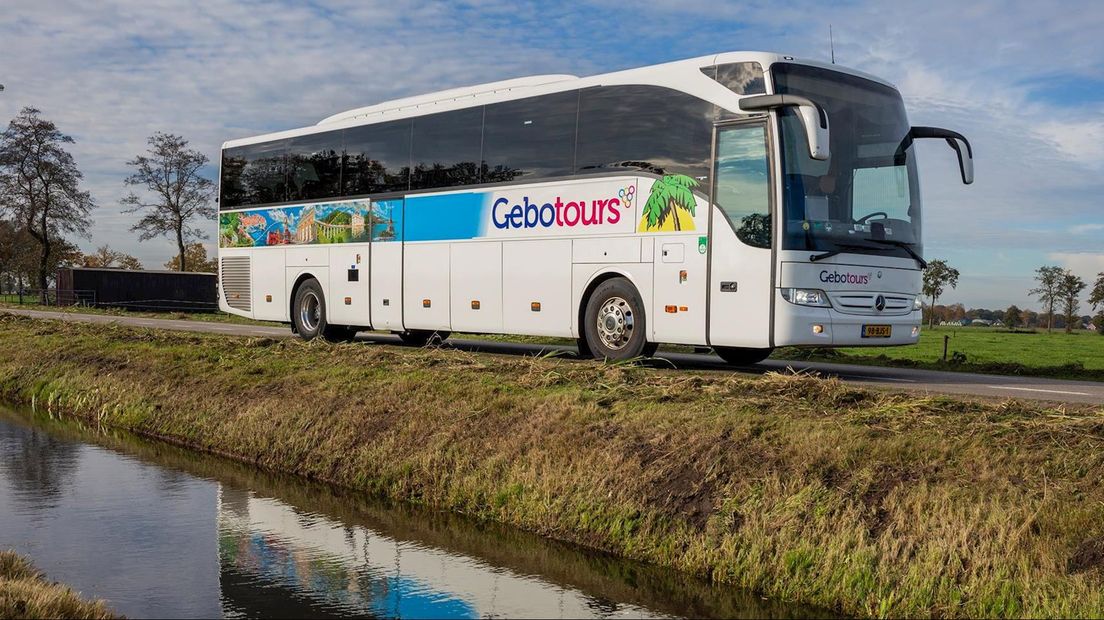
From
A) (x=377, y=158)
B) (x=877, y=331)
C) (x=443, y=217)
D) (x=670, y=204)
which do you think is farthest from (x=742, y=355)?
(x=377, y=158)

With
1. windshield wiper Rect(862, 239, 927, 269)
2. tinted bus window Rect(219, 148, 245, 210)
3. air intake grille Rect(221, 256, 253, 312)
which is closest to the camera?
windshield wiper Rect(862, 239, 927, 269)

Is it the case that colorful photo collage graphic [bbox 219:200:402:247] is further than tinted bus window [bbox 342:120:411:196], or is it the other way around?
colorful photo collage graphic [bbox 219:200:402:247]

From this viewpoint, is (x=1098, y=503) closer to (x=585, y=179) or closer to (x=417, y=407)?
(x=417, y=407)

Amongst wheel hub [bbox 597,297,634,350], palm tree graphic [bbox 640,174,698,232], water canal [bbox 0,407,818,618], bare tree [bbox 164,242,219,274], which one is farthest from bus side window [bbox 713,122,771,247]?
bare tree [bbox 164,242,219,274]

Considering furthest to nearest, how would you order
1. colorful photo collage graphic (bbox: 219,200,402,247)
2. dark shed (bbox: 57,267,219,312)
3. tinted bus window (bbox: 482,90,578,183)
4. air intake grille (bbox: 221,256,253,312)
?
1. dark shed (bbox: 57,267,219,312)
2. air intake grille (bbox: 221,256,253,312)
3. colorful photo collage graphic (bbox: 219,200,402,247)
4. tinted bus window (bbox: 482,90,578,183)

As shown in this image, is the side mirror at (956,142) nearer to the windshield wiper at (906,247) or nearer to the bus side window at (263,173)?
the windshield wiper at (906,247)

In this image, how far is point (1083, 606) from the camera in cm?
603

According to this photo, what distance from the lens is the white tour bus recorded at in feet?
41.3

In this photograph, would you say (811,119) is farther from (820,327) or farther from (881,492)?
(881,492)

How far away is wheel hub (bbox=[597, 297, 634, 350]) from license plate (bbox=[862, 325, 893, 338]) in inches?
117

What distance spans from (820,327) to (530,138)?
5423 mm

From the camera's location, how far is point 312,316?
20.7 metres

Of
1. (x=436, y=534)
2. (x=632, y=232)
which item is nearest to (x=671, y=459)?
(x=436, y=534)

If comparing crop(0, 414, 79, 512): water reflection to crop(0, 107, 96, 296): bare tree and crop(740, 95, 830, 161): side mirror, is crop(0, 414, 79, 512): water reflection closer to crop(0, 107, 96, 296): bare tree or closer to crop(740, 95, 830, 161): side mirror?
crop(740, 95, 830, 161): side mirror
